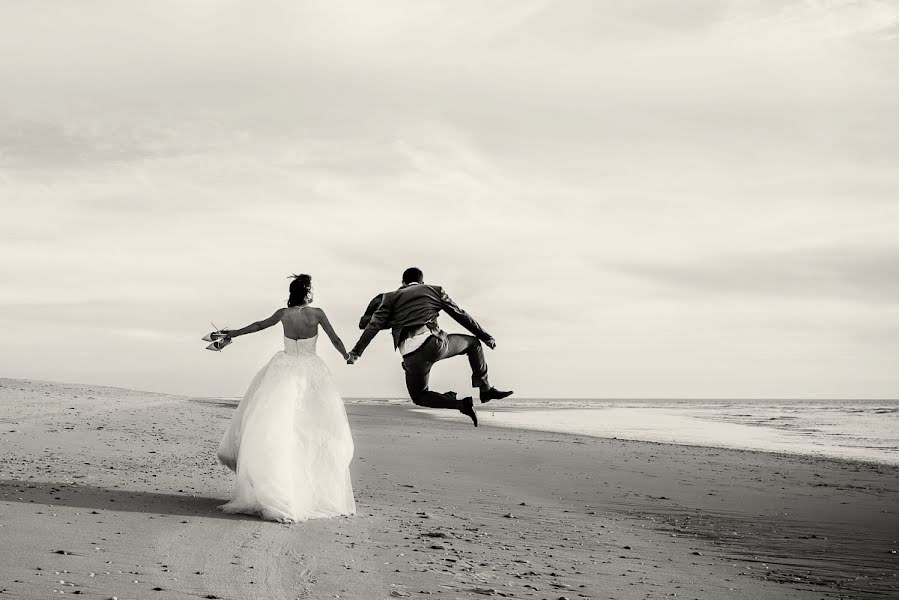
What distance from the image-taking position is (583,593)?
678 centimetres

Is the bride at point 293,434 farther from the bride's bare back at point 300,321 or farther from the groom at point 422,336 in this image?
the groom at point 422,336

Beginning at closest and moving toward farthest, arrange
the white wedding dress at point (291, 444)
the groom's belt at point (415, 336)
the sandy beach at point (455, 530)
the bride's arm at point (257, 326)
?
1. the sandy beach at point (455, 530)
2. the groom's belt at point (415, 336)
3. the white wedding dress at point (291, 444)
4. the bride's arm at point (257, 326)

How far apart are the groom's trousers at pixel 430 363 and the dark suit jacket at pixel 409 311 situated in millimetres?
162

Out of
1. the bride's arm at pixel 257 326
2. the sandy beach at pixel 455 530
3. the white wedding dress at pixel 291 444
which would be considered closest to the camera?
the sandy beach at pixel 455 530

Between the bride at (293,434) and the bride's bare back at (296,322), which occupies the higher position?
the bride's bare back at (296,322)

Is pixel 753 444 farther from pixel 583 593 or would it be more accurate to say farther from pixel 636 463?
pixel 583 593

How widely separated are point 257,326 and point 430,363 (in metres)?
2.74

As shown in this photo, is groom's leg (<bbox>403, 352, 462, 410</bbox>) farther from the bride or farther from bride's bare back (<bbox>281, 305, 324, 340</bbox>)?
bride's bare back (<bbox>281, 305, 324, 340</bbox>)

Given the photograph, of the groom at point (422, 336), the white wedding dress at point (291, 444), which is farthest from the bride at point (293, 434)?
the groom at point (422, 336)

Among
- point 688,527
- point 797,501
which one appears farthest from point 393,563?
point 797,501

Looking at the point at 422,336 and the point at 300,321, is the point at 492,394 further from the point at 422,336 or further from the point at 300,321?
the point at 300,321

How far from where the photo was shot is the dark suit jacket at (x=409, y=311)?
776cm

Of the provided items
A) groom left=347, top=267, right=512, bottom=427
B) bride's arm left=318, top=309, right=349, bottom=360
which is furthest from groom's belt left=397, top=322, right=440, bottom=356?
bride's arm left=318, top=309, right=349, bottom=360

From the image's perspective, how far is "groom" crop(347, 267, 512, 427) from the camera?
7.72m
